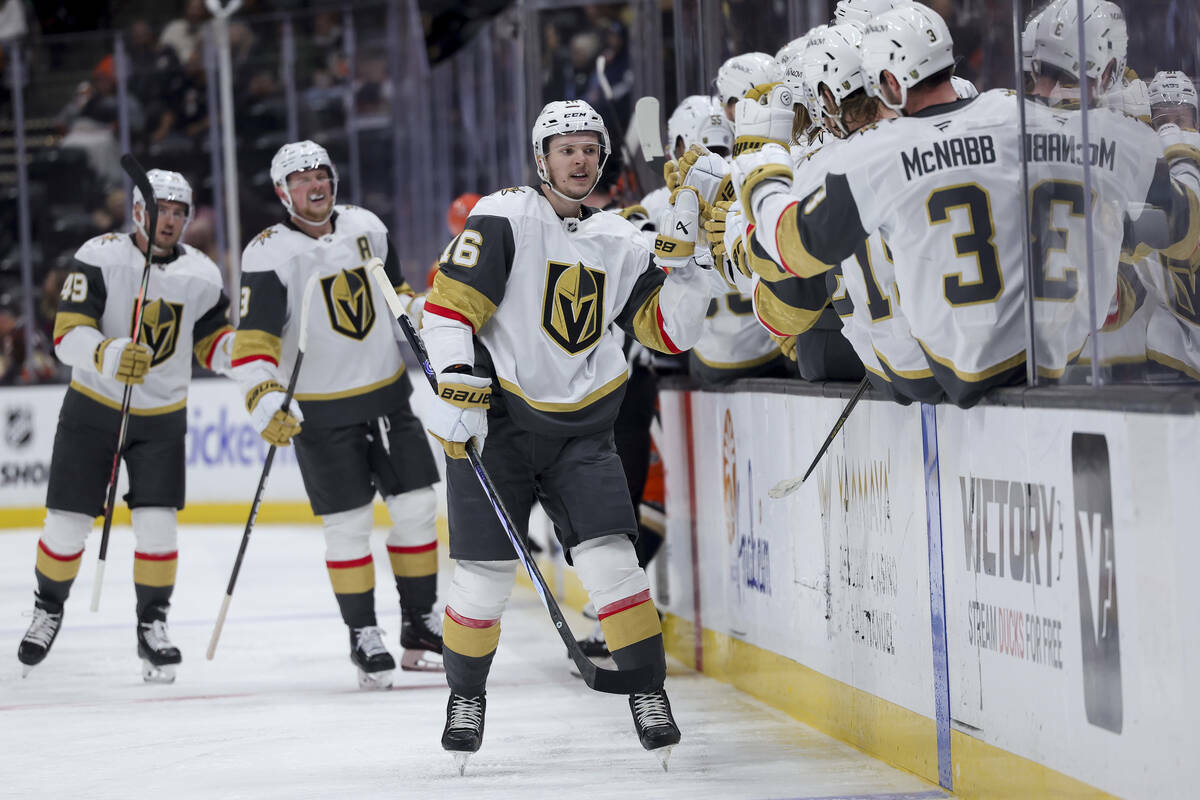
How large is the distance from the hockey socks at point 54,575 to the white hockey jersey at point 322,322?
0.88 metres

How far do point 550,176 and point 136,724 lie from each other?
1745 mm

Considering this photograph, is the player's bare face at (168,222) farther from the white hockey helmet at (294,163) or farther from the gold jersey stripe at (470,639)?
the gold jersey stripe at (470,639)

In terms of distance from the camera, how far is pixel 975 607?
2.72m

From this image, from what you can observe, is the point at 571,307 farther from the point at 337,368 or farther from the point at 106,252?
the point at 106,252

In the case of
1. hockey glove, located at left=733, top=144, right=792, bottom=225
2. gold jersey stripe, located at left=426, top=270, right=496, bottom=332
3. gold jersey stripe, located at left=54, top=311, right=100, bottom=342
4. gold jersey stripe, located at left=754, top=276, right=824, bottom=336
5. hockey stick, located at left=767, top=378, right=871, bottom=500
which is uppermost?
hockey glove, located at left=733, top=144, right=792, bottom=225

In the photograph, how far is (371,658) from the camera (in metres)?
4.26

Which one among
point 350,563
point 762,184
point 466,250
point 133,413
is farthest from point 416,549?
point 762,184

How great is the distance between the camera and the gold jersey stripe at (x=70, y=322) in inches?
180

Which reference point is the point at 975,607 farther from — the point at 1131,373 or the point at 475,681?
the point at 475,681

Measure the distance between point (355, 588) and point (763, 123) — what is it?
178cm

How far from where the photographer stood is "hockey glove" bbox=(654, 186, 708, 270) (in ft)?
10.7

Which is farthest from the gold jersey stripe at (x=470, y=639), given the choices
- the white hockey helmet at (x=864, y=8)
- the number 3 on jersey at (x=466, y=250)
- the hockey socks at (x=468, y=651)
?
the white hockey helmet at (x=864, y=8)

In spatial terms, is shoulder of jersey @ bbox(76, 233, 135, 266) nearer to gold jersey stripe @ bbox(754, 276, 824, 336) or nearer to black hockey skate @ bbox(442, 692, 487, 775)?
black hockey skate @ bbox(442, 692, 487, 775)

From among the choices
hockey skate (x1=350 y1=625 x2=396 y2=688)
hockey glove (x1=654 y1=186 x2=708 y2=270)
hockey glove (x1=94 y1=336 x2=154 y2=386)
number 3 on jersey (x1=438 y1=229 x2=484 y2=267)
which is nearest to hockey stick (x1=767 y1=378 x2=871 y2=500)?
hockey glove (x1=654 y1=186 x2=708 y2=270)
